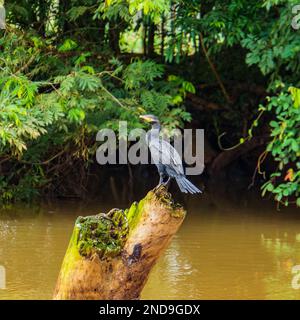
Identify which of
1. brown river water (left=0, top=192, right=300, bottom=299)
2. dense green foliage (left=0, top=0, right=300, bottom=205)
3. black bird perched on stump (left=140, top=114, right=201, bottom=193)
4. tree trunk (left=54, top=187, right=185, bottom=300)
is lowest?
brown river water (left=0, top=192, right=300, bottom=299)

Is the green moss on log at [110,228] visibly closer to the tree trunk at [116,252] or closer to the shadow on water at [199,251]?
the tree trunk at [116,252]

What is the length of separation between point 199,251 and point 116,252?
10.1ft

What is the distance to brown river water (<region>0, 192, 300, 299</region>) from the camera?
6738 millimetres

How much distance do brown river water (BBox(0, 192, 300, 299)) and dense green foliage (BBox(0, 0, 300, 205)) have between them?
522mm

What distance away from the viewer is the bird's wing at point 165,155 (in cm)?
617

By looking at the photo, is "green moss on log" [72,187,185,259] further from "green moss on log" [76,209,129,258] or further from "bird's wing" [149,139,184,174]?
"bird's wing" [149,139,184,174]

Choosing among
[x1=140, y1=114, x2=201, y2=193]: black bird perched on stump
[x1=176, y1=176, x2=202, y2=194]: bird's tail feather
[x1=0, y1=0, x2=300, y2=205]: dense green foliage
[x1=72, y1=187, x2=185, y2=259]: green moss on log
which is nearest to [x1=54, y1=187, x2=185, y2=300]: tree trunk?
[x1=72, y1=187, x2=185, y2=259]: green moss on log

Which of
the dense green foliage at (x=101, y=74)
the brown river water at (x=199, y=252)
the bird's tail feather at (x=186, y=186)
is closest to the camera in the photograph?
the bird's tail feather at (x=186, y=186)

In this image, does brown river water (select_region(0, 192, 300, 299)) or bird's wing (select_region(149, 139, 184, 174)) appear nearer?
bird's wing (select_region(149, 139, 184, 174))

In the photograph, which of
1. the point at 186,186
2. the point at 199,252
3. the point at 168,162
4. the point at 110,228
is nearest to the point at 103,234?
the point at 110,228

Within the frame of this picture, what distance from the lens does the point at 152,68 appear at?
30.8ft

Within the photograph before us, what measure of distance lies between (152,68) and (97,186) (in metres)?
3.70

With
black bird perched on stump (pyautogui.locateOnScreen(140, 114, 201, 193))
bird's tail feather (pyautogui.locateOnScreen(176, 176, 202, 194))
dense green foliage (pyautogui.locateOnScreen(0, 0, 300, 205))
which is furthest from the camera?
dense green foliage (pyautogui.locateOnScreen(0, 0, 300, 205))

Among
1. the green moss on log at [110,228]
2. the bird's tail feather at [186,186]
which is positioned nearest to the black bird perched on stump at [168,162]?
the bird's tail feather at [186,186]
